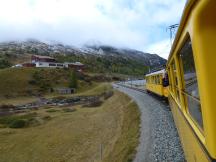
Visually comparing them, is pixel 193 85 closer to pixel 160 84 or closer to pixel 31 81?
pixel 160 84

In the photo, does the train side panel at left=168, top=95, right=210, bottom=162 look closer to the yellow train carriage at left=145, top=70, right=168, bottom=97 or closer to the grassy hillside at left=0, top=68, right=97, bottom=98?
the yellow train carriage at left=145, top=70, right=168, bottom=97

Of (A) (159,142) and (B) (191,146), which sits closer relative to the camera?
(B) (191,146)

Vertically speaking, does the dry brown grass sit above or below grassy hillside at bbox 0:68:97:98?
below

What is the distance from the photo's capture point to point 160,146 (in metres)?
11.3

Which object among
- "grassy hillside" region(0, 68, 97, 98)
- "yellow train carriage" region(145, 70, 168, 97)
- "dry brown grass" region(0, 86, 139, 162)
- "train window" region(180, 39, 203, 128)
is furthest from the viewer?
"grassy hillside" region(0, 68, 97, 98)

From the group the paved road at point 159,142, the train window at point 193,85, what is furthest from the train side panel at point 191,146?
the paved road at point 159,142

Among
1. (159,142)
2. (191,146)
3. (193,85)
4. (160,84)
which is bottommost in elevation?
(159,142)

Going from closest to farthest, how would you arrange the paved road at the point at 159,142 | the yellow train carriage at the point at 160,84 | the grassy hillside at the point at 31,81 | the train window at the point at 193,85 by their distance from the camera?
the train window at the point at 193,85 < the paved road at the point at 159,142 < the yellow train carriage at the point at 160,84 < the grassy hillside at the point at 31,81

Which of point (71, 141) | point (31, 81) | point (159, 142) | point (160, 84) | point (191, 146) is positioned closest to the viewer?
point (191, 146)

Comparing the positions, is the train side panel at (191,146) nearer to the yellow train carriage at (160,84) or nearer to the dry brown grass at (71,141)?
the dry brown grass at (71,141)

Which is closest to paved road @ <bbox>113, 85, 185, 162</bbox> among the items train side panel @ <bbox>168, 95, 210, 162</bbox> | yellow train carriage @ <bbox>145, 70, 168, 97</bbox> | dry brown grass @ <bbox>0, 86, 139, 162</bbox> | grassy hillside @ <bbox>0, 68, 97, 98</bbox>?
dry brown grass @ <bbox>0, 86, 139, 162</bbox>

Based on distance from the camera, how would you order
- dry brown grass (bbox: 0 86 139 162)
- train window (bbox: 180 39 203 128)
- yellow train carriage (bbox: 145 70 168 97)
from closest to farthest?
train window (bbox: 180 39 203 128) < dry brown grass (bbox: 0 86 139 162) < yellow train carriage (bbox: 145 70 168 97)

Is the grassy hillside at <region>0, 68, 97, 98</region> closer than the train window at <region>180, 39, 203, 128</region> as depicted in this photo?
No

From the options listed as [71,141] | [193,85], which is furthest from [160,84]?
[193,85]
